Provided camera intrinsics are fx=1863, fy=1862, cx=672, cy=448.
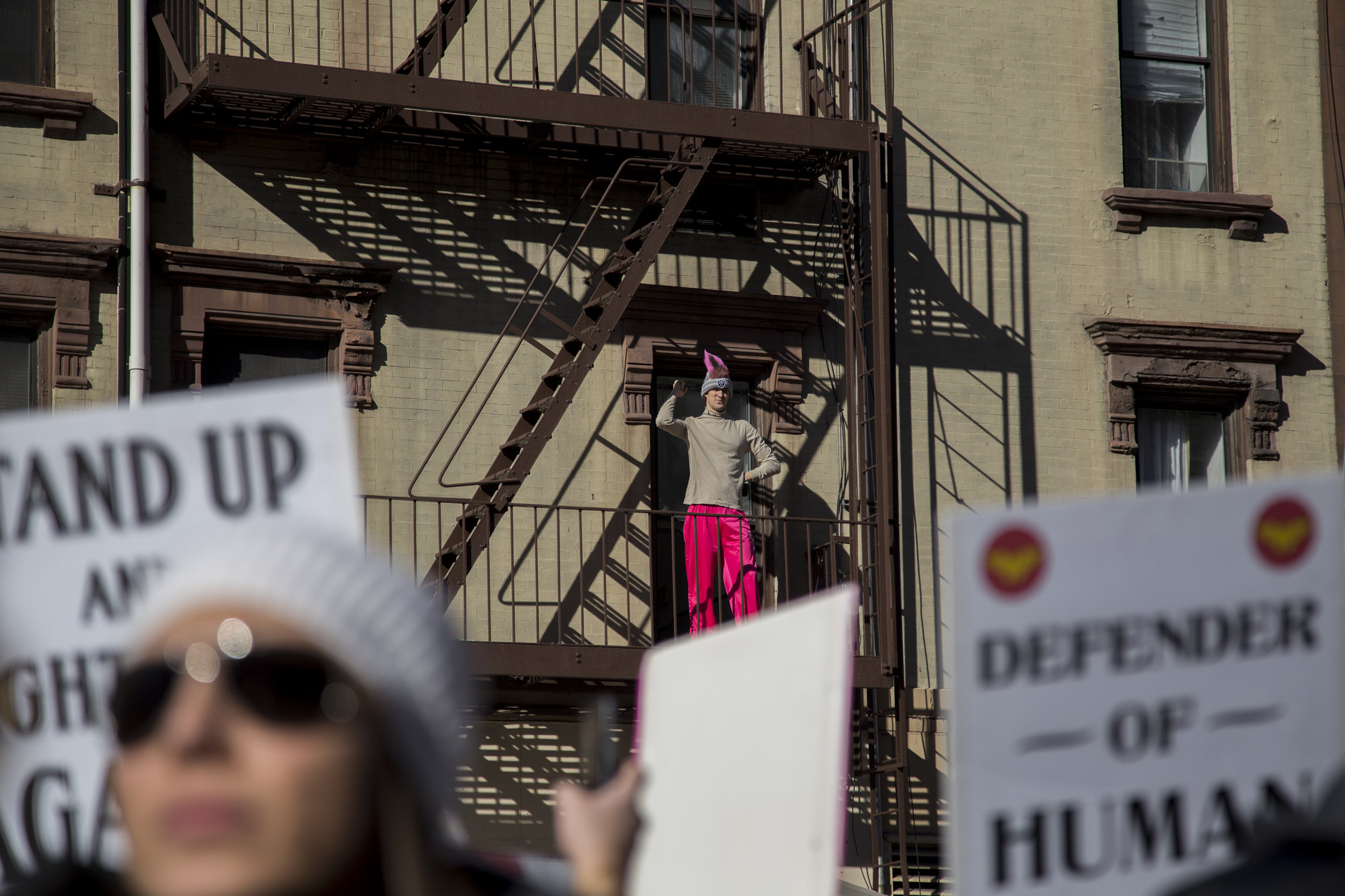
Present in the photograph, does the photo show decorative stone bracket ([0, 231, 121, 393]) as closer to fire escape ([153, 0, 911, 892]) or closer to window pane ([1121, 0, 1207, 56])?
fire escape ([153, 0, 911, 892])

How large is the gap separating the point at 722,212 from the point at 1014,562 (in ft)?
34.9

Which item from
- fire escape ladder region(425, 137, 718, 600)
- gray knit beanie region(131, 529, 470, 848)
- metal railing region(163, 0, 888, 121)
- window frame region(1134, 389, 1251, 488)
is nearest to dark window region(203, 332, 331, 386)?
fire escape ladder region(425, 137, 718, 600)

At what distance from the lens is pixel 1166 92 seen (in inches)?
590

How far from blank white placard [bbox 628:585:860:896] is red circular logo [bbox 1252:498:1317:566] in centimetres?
97

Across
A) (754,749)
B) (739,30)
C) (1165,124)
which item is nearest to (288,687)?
(754,749)

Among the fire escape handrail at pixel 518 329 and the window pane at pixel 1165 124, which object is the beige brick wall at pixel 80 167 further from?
the window pane at pixel 1165 124

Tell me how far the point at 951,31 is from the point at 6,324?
7.18m

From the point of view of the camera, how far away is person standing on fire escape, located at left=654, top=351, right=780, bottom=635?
12531 mm

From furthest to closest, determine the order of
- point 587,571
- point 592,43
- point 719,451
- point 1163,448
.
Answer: point 1163,448
point 592,43
point 587,571
point 719,451

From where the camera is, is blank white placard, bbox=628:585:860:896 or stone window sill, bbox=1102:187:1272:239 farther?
stone window sill, bbox=1102:187:1272:239

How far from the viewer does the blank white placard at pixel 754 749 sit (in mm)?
3943

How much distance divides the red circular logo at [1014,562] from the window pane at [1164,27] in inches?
493

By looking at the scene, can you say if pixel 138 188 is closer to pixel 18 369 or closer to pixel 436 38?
pixel 18 369

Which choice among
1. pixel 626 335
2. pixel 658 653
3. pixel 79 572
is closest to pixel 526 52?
pixel 626 335
